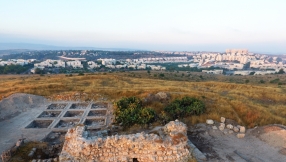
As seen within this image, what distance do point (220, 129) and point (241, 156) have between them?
8.94ft

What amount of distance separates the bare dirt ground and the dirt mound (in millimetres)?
14185

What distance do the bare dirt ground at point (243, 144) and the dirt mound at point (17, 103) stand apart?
14.2 m

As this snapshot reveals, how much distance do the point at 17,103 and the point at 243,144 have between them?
18.3m

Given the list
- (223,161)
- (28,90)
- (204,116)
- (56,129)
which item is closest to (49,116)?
(56,129)

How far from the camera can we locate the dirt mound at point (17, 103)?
17395mm

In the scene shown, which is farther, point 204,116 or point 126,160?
point 204,116

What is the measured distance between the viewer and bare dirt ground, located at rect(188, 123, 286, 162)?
10250 mm

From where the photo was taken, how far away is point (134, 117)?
1345 cm

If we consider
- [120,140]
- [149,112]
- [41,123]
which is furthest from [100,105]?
[120,140]

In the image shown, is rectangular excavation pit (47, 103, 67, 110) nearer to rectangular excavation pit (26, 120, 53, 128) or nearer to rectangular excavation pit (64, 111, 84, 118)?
rectangular excavation pit (64, 111, 84, 118)

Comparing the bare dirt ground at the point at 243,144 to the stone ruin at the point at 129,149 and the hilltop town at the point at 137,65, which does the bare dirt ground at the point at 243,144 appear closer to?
the stone ruin at the point at 129,149

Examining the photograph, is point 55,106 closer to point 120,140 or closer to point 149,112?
point 149,112

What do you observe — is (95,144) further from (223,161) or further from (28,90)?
(28,90)

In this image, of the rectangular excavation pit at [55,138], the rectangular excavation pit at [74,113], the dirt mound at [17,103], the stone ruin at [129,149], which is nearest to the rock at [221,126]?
the stone ruin at [129,149]
